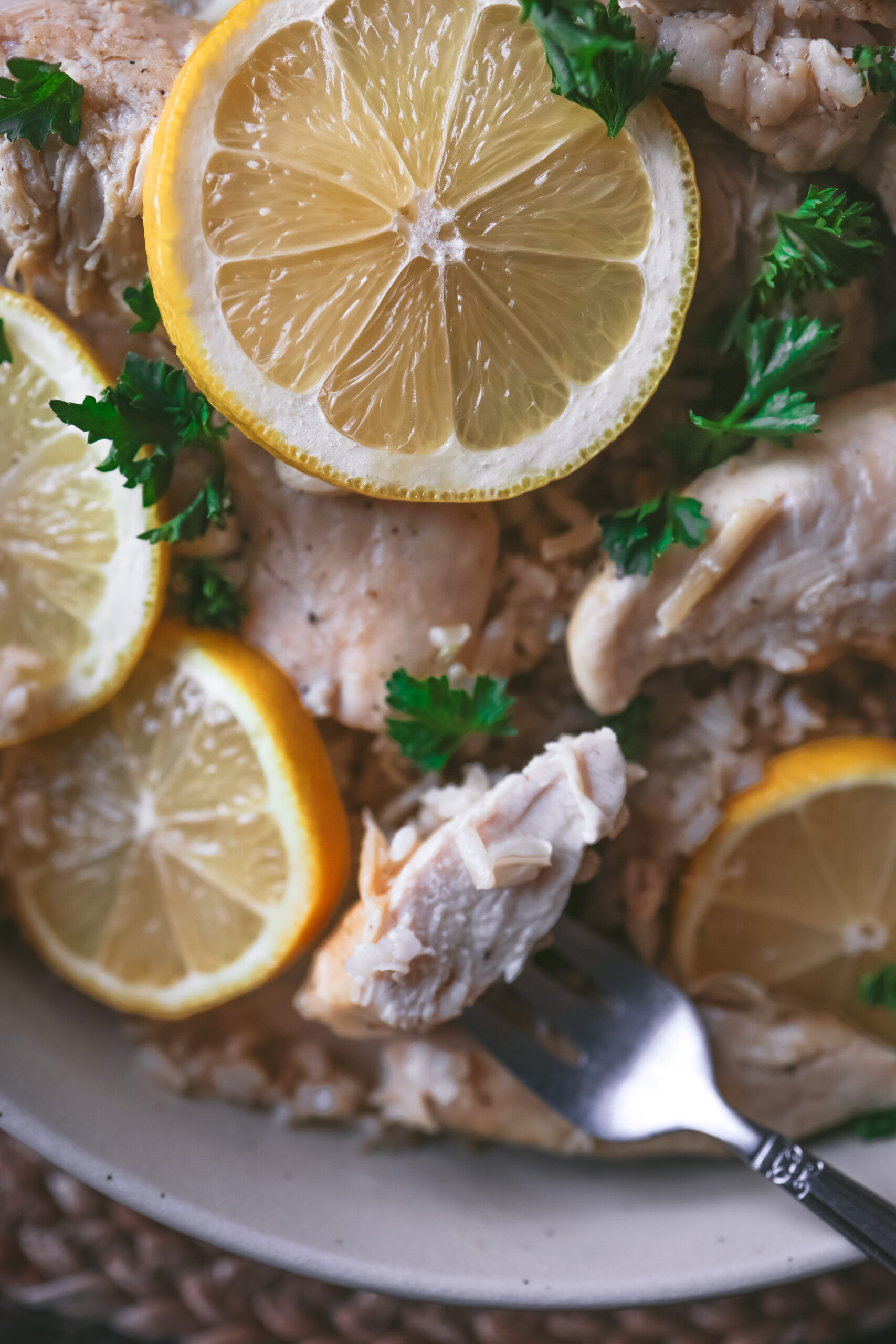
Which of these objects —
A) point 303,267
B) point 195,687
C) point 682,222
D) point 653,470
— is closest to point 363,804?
point 195,687

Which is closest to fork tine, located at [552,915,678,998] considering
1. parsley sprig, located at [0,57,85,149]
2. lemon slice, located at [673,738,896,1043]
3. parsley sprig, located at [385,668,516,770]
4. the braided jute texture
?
lemon slice, located at [673,738,896,1043]

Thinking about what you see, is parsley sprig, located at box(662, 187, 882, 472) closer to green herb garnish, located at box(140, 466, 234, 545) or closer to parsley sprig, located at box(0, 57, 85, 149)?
green herb garnish, located at box(140, 466, 234, 545)

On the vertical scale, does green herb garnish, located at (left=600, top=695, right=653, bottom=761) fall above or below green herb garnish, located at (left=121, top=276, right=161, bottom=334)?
below

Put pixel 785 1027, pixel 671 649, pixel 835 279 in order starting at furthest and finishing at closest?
pixel 785 1027 < pixel 671 649 < pixel 835 279

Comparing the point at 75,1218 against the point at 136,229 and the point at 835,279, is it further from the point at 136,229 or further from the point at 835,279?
the point at 835,279

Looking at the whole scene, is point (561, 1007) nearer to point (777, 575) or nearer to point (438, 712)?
point (438, 712)

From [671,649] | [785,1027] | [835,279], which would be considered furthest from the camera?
[785,1027]

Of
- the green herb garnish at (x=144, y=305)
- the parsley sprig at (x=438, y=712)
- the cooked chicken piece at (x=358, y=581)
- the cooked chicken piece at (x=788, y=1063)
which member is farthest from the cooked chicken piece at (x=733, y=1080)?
the green herb garnish at (x=144, y=305)

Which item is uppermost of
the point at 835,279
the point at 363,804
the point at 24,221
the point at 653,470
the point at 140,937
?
the point at 24,221
